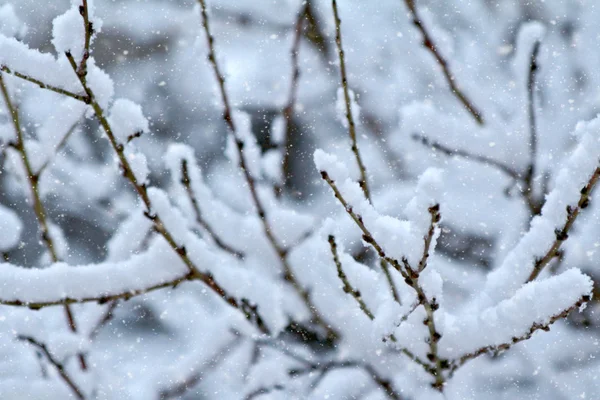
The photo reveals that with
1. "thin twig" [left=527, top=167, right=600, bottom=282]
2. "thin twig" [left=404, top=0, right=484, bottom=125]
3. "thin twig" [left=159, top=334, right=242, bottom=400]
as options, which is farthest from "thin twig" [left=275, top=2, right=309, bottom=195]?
"thin twig" [left=527, top=167, right=600, bottom=282]

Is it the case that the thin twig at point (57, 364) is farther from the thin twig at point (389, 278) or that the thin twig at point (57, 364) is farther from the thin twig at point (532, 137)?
the thin twig at point (532, 137)

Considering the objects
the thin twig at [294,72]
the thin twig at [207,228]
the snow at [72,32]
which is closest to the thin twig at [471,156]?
the thin twig at [294,72]

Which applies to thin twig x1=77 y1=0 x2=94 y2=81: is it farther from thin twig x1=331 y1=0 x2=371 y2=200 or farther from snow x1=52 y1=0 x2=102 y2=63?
thin twig x1=331 y1=0 x2=371 y2=200

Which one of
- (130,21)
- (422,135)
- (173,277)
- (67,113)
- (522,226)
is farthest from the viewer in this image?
(130,21)

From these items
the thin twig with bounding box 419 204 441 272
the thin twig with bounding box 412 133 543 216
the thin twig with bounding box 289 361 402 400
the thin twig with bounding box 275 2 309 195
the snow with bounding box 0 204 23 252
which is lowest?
the thin twig with bounding box 419 204 441 272

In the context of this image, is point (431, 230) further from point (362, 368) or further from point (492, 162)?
point (492, 162)

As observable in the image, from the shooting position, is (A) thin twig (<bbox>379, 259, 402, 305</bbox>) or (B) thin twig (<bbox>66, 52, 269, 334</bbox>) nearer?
(B) thin twig (<bbox>66, 52, 269, 334</bbox>)

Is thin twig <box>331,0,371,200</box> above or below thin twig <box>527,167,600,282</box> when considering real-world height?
above

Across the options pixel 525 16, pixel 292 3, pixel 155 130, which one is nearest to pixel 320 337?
pixel 292 3

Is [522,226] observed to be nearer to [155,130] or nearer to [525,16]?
[525,16]
